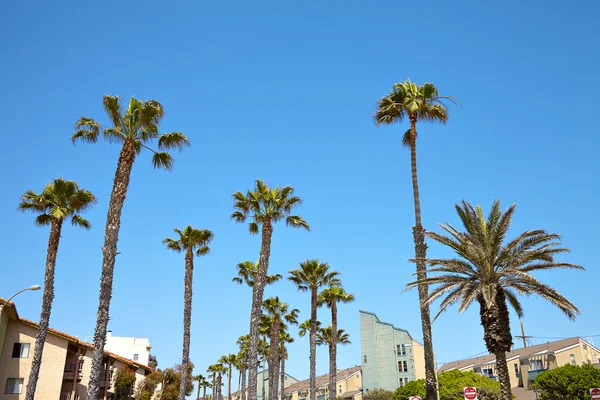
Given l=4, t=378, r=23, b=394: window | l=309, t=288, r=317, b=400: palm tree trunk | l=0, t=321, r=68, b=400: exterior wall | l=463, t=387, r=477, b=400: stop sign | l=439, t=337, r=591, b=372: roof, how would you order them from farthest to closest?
l=439, t=337, r=591, b=372: roof
l=309, t=288, r=317, b=400: palm tree trunk
l=0, t=321, r=68, b=400: exterior wall
l=4, t=378, r=23, b=394: window
l=463, t=387, r=477, b=400: stop sign

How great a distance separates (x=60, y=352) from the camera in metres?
44.4

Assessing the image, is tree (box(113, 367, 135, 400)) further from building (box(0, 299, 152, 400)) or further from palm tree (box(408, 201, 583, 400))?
palm tree (box(408, 201, 583, 400))

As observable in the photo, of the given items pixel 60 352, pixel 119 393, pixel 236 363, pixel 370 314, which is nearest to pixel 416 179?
pixel 60 352

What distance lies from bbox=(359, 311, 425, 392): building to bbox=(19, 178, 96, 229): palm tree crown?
58688mm

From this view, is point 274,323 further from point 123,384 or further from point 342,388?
point 342,388

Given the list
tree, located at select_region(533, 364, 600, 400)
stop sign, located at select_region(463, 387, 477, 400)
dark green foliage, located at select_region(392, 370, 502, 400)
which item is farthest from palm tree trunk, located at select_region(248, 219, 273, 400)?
tree, located at select_region(533, 364, 600, 400)

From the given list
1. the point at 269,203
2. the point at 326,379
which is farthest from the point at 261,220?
the point at 326,379

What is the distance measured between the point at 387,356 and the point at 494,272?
192ft

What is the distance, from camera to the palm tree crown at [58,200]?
33250 mm

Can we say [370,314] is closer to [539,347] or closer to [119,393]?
[539,347]

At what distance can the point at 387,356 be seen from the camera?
80.2 meters

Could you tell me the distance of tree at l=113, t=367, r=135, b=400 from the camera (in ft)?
182

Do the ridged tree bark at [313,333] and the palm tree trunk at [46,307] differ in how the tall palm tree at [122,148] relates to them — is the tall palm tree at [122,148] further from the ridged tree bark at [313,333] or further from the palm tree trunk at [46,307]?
the ridged tree bark at [313,333]

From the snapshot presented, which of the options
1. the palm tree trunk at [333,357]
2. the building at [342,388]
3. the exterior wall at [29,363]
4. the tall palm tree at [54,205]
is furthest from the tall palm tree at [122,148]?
the building at [342,388]
